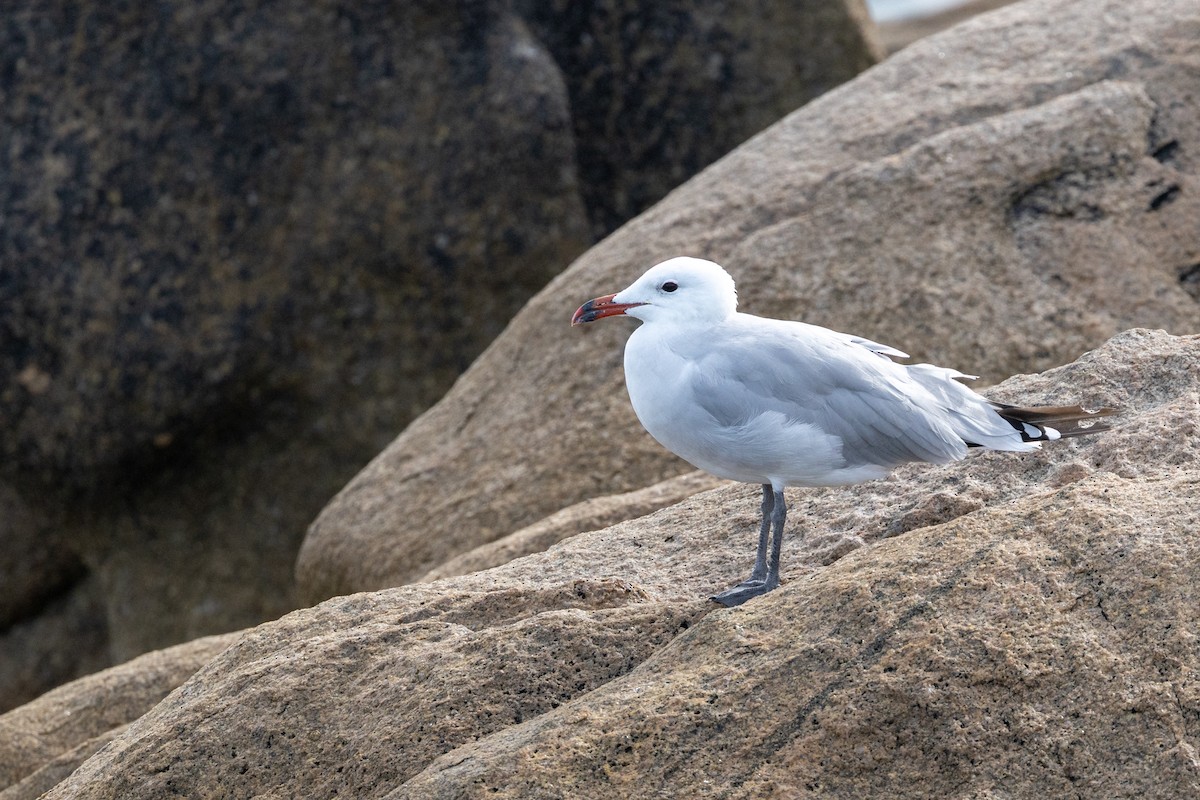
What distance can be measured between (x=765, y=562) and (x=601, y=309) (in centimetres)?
104

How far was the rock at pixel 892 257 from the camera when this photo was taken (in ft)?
23.7

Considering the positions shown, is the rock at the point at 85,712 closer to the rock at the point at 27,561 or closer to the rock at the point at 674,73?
the rock at the point at 27,561

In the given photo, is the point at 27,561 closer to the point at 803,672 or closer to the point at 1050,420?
the point at 803,672

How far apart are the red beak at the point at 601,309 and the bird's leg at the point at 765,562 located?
78 cm

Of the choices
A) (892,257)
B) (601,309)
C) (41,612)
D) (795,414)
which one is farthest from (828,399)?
(41,612)

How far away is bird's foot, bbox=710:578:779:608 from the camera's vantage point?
450cm

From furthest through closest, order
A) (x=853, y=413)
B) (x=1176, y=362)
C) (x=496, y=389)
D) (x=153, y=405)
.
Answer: (x=153, y=405) < (x=496, y=389) < (x=1176, y=362) < (x=853, y=413)

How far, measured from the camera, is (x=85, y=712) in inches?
248

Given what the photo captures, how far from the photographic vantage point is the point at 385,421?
10148 millimetres

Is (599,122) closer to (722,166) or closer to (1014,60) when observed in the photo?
(722,166)

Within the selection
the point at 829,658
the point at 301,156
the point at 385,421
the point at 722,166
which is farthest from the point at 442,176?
the point at 829,658

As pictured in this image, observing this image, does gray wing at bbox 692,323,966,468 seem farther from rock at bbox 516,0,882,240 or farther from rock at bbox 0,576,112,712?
rock at bbox 0,576,112,712

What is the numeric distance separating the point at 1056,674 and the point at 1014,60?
213 inches

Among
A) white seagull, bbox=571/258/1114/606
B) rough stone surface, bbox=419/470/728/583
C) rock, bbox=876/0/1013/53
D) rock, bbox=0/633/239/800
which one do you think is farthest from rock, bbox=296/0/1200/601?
rock, bbox=876/0/1013/53
